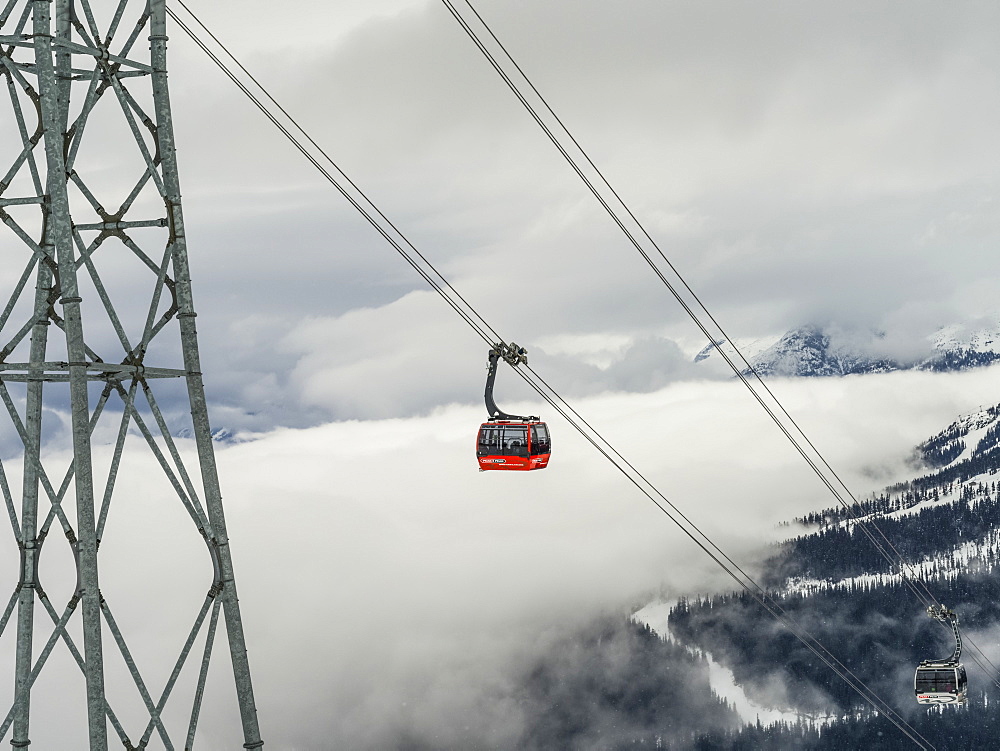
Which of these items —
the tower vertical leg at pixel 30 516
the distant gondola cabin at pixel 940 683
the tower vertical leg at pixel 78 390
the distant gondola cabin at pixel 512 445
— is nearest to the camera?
the tower vertical leg at pixel 78 390

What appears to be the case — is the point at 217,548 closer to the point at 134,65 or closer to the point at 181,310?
the point at 181,310

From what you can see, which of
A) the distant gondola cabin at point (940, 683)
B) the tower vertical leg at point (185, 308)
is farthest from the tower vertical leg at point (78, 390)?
the distant gondola cabin at point (940, 683)

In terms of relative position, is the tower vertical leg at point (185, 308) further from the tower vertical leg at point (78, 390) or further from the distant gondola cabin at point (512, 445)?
the distant gondola cabin at point (512, 445)

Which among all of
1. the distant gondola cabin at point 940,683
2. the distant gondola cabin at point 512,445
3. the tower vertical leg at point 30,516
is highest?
the distant gondola cabin at point 512,445

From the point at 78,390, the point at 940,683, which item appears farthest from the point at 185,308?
the point at 940,683

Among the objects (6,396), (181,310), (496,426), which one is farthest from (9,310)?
(496,426)

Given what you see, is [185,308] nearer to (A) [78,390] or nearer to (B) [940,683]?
(A) [78,390]

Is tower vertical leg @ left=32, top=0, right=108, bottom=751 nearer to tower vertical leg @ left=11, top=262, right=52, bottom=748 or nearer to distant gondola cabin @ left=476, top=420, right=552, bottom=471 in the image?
tower vertical leg @ left=11, top=262, right=52, bottom=748
